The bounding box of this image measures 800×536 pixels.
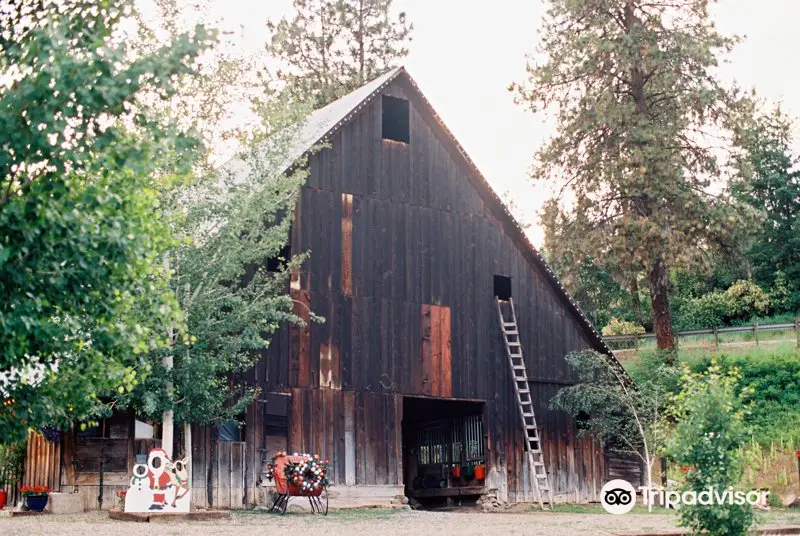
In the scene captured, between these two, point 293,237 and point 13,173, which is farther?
point 293,237

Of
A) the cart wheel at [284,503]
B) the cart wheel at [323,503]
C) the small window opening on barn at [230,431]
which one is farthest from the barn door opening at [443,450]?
the cart wheel at [284,503]

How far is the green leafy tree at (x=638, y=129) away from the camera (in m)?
33.8

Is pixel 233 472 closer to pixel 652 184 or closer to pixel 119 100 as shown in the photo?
pixel 119 100

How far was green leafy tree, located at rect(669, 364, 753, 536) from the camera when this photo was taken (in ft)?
49.0

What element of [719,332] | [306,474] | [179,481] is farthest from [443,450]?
[719,332]

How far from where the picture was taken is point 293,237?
2436 centimetres

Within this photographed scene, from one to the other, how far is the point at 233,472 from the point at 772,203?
104 feet

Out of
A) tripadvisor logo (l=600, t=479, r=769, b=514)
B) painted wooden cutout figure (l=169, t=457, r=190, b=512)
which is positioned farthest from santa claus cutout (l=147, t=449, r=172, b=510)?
tripadvisor logo (l=600, t=479, r=769, b=514)

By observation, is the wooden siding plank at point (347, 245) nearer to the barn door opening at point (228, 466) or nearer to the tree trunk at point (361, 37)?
the barn door opening at point (228, 466)

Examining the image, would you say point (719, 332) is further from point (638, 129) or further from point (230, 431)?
point (230, 431)

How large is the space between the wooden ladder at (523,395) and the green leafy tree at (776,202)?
19.9 metres

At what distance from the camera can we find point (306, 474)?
68.8 feet

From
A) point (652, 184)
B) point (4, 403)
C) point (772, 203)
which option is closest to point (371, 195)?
point (652, 184)

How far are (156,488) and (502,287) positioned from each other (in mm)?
11249
